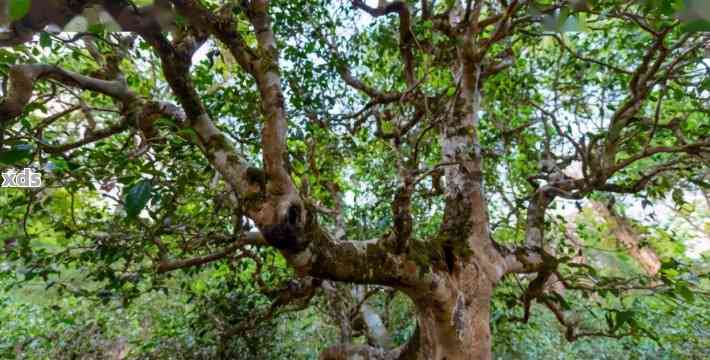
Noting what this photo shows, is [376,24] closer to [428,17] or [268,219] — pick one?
[428,17]

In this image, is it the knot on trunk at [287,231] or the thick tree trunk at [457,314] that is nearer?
the knot on trunk at [287,231]

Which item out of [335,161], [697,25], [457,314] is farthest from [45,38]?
[335,161]

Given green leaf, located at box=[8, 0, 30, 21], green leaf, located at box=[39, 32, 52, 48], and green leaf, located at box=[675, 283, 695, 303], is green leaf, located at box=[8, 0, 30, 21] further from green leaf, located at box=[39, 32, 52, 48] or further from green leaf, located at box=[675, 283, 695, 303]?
A: green leaf, located at box=[675, 283, 695, 303]

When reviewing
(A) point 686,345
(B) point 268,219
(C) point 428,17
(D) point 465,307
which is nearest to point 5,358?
(B) point 268,219

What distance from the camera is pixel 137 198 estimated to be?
87 centimetres

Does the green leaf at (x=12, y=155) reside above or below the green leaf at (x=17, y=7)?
below

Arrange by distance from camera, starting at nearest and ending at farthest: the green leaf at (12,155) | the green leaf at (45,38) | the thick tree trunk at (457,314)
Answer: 1. the green leaf at (12,155)
2. the green leaf at (45,38)
3. the thick tree trunk at (457,314)

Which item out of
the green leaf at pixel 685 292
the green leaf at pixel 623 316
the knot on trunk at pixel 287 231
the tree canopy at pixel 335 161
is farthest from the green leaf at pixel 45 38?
the green leaf at pixel 685 292

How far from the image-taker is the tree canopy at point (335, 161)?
142 cm

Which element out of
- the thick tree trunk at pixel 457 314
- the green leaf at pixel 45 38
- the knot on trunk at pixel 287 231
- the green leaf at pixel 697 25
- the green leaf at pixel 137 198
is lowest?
the thick tree trunk at pixel 457 314

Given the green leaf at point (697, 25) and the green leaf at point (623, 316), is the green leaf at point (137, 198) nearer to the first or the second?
the green leaf at point (697, 25)

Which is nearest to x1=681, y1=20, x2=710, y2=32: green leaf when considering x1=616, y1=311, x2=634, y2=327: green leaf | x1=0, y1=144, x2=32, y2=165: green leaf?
x1=616, y1=311, x2=634, y2=327: green leaf

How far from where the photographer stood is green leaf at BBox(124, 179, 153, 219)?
0.86 metres

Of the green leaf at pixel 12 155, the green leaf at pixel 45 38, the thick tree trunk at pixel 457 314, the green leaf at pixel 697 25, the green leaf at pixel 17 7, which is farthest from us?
the thick tree trunk at pixel 457 314
